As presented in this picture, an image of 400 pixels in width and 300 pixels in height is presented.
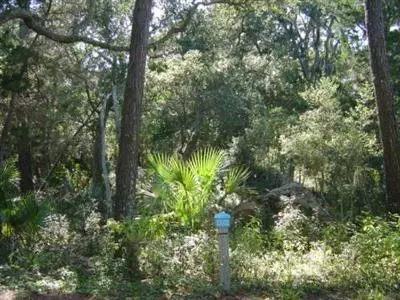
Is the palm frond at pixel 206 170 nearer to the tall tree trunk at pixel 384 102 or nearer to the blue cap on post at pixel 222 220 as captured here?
the blue cap on post at pixel 222 220

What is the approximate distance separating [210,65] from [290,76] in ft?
25.8

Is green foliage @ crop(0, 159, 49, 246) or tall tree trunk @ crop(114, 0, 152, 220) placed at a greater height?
tall tree trunk @ crop(114, 0, 152, 220)

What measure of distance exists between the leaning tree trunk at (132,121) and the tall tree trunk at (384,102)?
3.96 m

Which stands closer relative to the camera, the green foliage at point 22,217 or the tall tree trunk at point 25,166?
the green foliage at point 22,217

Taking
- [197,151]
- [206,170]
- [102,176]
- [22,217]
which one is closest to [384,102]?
[206,170]

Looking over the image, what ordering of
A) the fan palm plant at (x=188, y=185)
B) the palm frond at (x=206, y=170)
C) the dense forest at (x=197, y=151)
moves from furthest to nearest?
the palm frond at (x=206, y=170)
the fan palm plant at (x=188, y=185)
the dense forest at (x=197, y=151)

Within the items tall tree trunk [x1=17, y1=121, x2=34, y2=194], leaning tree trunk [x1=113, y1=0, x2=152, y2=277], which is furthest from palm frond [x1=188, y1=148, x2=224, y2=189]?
tall tree trunk [x1=17, y1=121, x2=34, y2=194]

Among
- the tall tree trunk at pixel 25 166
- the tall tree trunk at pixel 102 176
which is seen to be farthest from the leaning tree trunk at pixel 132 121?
the tall tree trunk at pixel 25 166

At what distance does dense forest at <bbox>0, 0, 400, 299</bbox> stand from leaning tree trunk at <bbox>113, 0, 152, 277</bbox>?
3cm

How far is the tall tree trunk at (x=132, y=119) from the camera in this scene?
882cm

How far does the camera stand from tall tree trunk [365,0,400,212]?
27.9ft

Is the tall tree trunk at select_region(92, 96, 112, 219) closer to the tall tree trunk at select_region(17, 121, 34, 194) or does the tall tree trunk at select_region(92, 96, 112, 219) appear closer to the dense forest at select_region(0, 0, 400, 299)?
the dense forest at select_region(0, 0, 400, 299)

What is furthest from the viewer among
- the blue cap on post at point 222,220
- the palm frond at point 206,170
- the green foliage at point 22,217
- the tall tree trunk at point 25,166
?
the tall tree trunk at point 25,166

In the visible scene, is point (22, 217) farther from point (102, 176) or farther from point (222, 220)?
point (102, 176)
